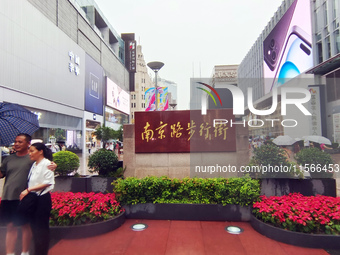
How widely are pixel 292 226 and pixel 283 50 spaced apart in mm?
40827

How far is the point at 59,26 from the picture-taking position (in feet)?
76.5

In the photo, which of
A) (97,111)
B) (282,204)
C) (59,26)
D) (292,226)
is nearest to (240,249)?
(292,226)

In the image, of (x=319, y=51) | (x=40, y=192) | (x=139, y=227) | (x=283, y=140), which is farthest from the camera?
(x=319, y=51)

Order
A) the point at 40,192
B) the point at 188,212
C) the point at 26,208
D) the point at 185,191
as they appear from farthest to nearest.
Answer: the point at 185,191 < the point at 188,212 < the point at 40,192 < the point at 26,208

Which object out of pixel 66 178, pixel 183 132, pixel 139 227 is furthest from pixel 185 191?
pixel 66 178

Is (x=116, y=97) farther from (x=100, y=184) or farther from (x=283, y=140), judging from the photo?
(x=283, y=140)

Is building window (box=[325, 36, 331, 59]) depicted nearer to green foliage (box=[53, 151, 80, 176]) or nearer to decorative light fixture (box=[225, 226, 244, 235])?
decorative light fixture (box=[225, 226, 244, 235])

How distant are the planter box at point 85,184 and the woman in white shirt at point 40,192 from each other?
2.75 metres

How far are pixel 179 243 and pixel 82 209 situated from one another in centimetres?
194

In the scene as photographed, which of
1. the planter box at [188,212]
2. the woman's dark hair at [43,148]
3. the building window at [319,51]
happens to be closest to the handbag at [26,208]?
the woman's dark hair at [43,148]

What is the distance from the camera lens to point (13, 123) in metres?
3.72

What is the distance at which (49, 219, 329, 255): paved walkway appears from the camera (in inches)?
137

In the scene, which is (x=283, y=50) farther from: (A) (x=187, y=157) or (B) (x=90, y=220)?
(B) (x=90, y=220)

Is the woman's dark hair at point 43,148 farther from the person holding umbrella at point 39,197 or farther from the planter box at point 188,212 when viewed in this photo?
the planter box at point 188,212
